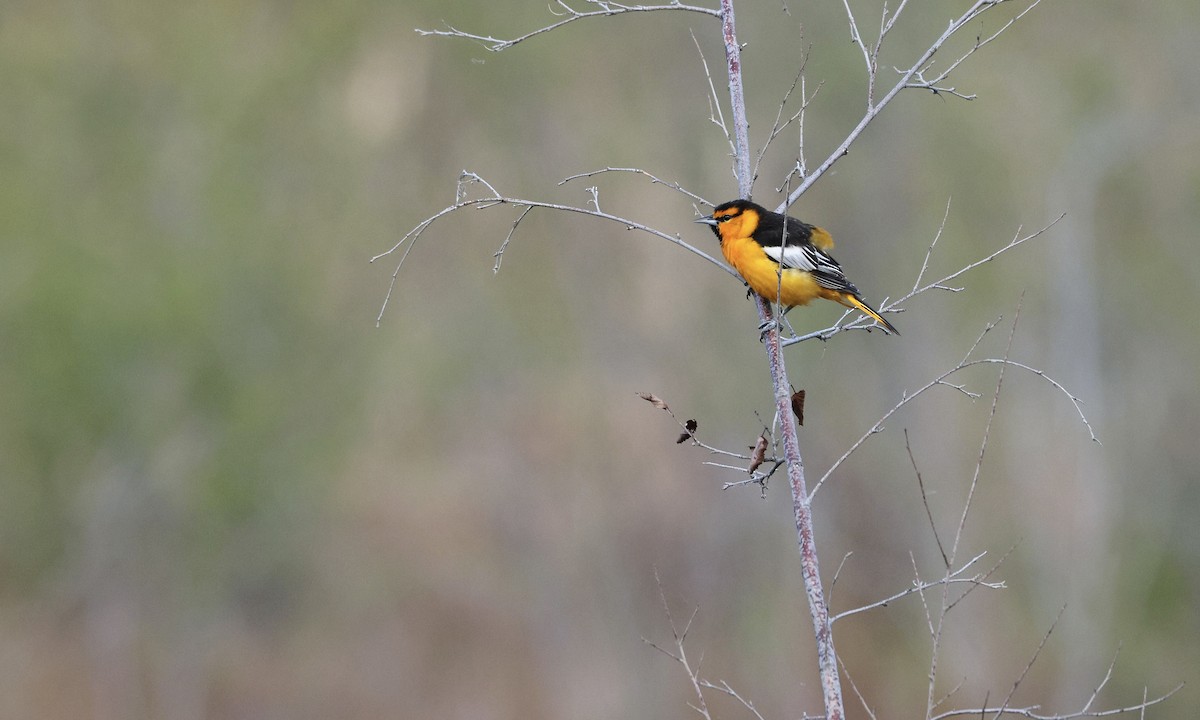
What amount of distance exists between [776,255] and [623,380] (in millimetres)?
11823

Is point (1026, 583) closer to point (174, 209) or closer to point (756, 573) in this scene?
point (756, 573)

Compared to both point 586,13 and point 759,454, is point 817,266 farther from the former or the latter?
point 586,13

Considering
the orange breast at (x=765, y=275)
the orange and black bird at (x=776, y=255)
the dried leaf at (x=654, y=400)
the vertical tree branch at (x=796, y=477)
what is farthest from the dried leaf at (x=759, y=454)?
the orange and black bird at (x=776, y=255)

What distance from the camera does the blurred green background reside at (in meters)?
15.2

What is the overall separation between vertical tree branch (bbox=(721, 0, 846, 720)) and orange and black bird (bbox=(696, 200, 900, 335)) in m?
1.25

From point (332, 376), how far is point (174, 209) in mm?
2814

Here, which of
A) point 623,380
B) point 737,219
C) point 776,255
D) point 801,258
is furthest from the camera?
point 623,380

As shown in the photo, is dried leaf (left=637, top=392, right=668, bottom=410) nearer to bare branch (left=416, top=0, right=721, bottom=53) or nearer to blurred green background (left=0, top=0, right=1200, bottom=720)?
bare branch (left=416, top=0, right=721, bottom=53)

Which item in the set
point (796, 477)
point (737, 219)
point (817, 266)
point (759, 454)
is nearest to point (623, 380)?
point (817, 266)

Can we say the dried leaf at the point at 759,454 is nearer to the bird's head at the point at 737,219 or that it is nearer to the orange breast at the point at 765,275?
the orange breast at the point at 765,275

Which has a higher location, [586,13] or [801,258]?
[586,13]

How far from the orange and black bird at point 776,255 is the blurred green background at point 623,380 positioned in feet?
31.1

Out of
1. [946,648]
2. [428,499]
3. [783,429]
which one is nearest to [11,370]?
[428,499]

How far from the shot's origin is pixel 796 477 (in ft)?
12.8
